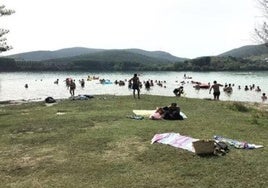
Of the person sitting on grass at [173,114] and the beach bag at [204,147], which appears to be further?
the person sitting on grass at [173,114]

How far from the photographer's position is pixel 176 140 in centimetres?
1612

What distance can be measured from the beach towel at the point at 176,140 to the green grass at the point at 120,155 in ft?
1.03

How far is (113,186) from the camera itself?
1157 cm

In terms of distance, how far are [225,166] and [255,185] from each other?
171 cm

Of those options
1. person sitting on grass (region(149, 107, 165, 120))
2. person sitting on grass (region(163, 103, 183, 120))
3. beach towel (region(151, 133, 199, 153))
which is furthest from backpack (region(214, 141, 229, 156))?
person sitting on grass (region(149, 107, 165, 120))

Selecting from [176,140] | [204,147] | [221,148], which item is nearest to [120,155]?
[176,140]

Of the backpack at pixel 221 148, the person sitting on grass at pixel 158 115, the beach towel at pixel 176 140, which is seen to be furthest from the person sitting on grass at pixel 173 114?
the backpack at pixel 221 148

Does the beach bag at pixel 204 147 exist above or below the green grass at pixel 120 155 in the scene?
above

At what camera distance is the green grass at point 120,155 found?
12.0 meters

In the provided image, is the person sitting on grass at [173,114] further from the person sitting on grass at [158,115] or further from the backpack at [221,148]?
the backpack at [221,148]

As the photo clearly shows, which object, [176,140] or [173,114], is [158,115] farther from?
[176,140]

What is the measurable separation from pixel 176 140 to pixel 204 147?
2158mm

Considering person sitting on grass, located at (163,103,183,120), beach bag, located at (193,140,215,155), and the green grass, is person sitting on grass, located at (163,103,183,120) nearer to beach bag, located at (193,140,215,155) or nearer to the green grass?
the green grass

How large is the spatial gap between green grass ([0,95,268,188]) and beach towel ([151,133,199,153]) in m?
0.32
